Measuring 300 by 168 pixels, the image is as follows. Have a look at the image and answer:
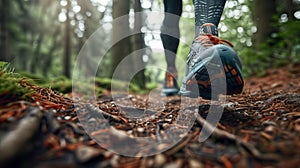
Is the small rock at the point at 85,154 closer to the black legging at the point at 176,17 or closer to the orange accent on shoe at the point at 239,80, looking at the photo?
the orange accent on shoe at the point at 239,80

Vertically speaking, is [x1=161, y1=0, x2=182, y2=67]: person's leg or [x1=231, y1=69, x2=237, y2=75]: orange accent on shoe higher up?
[x1=161, y1=0, x2=182, y2=67]: person's leg

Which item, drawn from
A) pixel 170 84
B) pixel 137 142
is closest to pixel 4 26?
pixel 170 84

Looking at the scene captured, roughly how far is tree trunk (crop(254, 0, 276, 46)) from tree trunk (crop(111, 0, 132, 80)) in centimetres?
325

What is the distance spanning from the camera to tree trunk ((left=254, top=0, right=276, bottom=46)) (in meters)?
4.88

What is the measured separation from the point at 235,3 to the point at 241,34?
3.12 ft

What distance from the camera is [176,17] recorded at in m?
2.25

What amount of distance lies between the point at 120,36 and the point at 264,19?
3.55m

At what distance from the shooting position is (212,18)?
1.63m

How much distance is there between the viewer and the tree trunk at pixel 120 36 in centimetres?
598

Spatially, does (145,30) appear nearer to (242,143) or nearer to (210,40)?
(210,40)

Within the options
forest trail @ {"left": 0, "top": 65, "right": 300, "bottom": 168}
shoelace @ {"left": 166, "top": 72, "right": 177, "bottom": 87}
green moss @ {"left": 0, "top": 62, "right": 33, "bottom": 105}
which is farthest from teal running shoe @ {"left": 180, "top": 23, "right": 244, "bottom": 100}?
shoelace @ {"left": 166, "top": 72, "right": 177, "bottom": 87}

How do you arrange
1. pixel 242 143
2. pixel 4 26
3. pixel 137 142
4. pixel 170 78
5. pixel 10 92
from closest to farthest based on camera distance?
pixel 242 143 → pixel 137 142 → pixel 10 92 → pixel 170 78 → pixel 4 26

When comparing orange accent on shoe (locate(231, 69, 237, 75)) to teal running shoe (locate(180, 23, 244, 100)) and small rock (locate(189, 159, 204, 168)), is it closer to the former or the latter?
teal running shoe (locate(180, 23, 244, 100))

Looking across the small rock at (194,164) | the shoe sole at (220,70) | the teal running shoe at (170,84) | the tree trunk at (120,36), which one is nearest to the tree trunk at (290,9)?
the tree trunk at (120,36)
